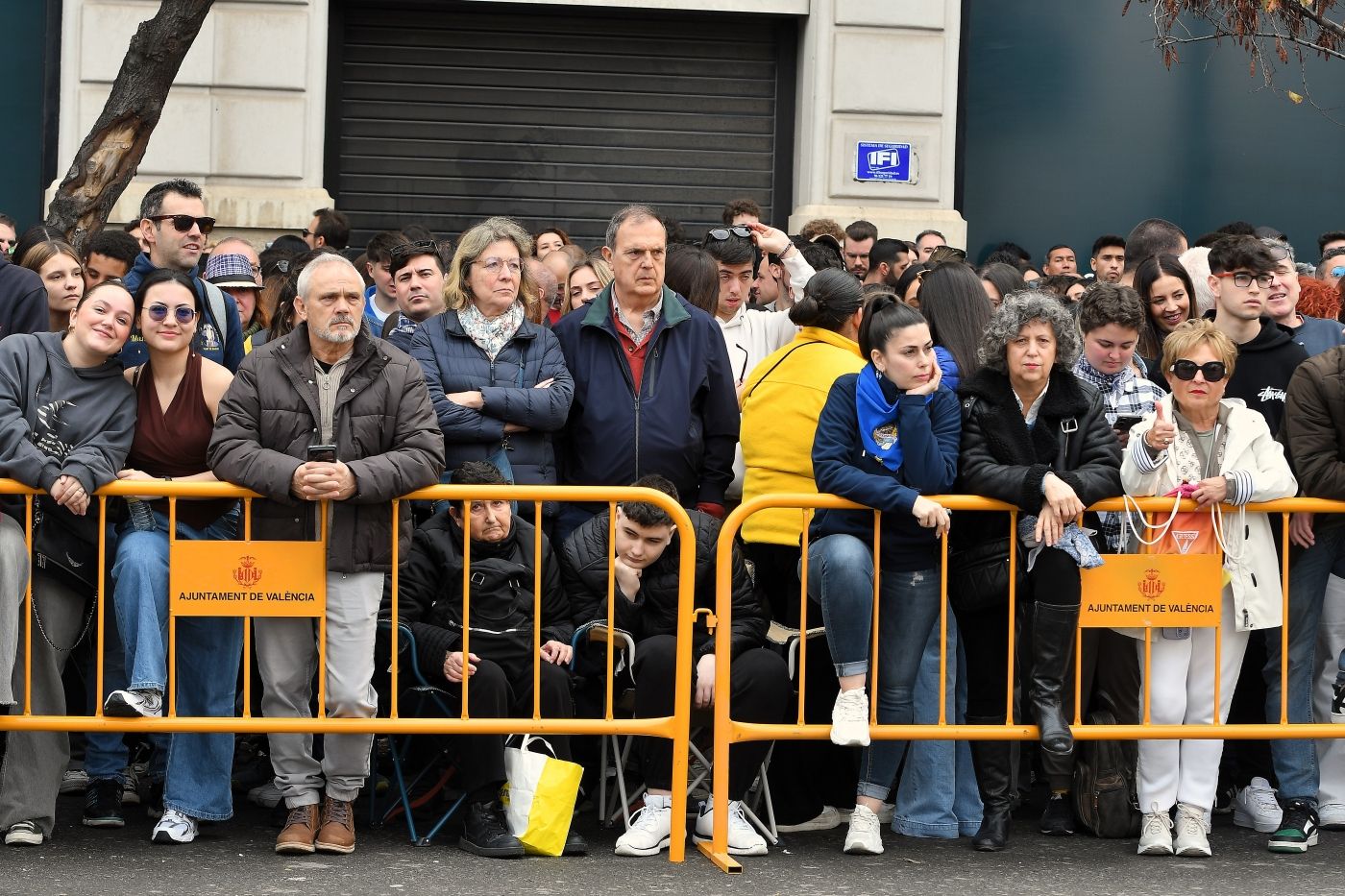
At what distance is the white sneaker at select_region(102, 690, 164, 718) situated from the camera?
637 centimetres

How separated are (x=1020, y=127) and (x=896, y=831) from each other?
31.2 ft

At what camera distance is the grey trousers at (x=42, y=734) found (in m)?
6.61

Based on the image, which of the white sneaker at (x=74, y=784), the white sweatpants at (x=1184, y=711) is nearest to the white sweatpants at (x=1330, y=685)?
the white sweatpants at (x=1184, y=711)

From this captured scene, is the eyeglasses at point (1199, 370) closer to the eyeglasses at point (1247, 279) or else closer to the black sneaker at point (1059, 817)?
the eyeglasses at point (1247, 279)

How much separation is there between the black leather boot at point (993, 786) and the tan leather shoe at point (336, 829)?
237 cm

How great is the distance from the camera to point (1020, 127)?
599 inches

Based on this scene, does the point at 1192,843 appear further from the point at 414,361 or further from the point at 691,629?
the point at 414,361

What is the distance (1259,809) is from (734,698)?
7.40ft

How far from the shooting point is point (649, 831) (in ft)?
21.9

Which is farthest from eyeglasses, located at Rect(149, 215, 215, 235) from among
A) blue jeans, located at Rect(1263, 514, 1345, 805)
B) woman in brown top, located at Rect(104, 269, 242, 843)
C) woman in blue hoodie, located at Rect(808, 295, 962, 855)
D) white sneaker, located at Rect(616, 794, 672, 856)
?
blue jeans, located at Rect(1263, 514, 1345, 805)

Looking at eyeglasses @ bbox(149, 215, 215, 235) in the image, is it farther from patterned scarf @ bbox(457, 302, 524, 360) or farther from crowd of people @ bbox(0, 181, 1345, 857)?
patterned scarf @ bbox(457, 302, 524, 360)

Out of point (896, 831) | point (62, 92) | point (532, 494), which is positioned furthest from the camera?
point (62, 92)

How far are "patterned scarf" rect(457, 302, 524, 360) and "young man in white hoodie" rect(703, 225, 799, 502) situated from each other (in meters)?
1.29

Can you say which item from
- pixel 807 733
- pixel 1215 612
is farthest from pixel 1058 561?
pixel 807 733
